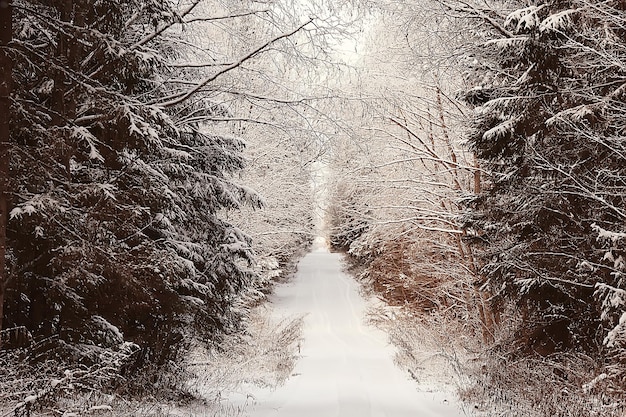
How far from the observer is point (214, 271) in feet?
30.8

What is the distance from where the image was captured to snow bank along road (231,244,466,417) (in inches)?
353

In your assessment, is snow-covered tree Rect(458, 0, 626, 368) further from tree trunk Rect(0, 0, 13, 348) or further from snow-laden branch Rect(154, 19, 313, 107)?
tree trunk Rect(0, 0, 13, 348)

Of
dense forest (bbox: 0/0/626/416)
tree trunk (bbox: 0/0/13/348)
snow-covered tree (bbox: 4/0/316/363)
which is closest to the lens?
tree trunk (bbox: 0/0/13/348)

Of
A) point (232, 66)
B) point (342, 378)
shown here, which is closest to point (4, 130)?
point (232, 66)

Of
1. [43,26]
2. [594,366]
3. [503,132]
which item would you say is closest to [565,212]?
[503,132]

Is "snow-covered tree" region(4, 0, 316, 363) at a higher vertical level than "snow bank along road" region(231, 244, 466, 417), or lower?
higher

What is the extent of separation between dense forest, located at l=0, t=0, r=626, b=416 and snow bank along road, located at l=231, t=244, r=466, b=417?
4.72 ft

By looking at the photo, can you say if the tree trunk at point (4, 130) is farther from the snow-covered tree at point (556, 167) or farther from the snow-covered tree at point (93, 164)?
the snow-covered tree at point (556, 167)

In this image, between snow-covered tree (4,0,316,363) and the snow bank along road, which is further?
the snow bank along road

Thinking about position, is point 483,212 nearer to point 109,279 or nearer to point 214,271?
point 214,271

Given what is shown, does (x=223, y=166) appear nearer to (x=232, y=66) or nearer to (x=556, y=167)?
(x=232, y=66)

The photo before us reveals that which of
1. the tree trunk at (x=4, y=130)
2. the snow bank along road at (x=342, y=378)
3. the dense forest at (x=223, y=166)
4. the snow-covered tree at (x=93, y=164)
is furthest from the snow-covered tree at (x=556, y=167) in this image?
the tree trunk at (x=4, y=130)

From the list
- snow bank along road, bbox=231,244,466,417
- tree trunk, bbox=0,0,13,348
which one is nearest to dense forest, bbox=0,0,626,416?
tree trunk, bbox=0,0,13,348

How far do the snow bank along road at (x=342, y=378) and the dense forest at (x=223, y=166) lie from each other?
1.44 metres
